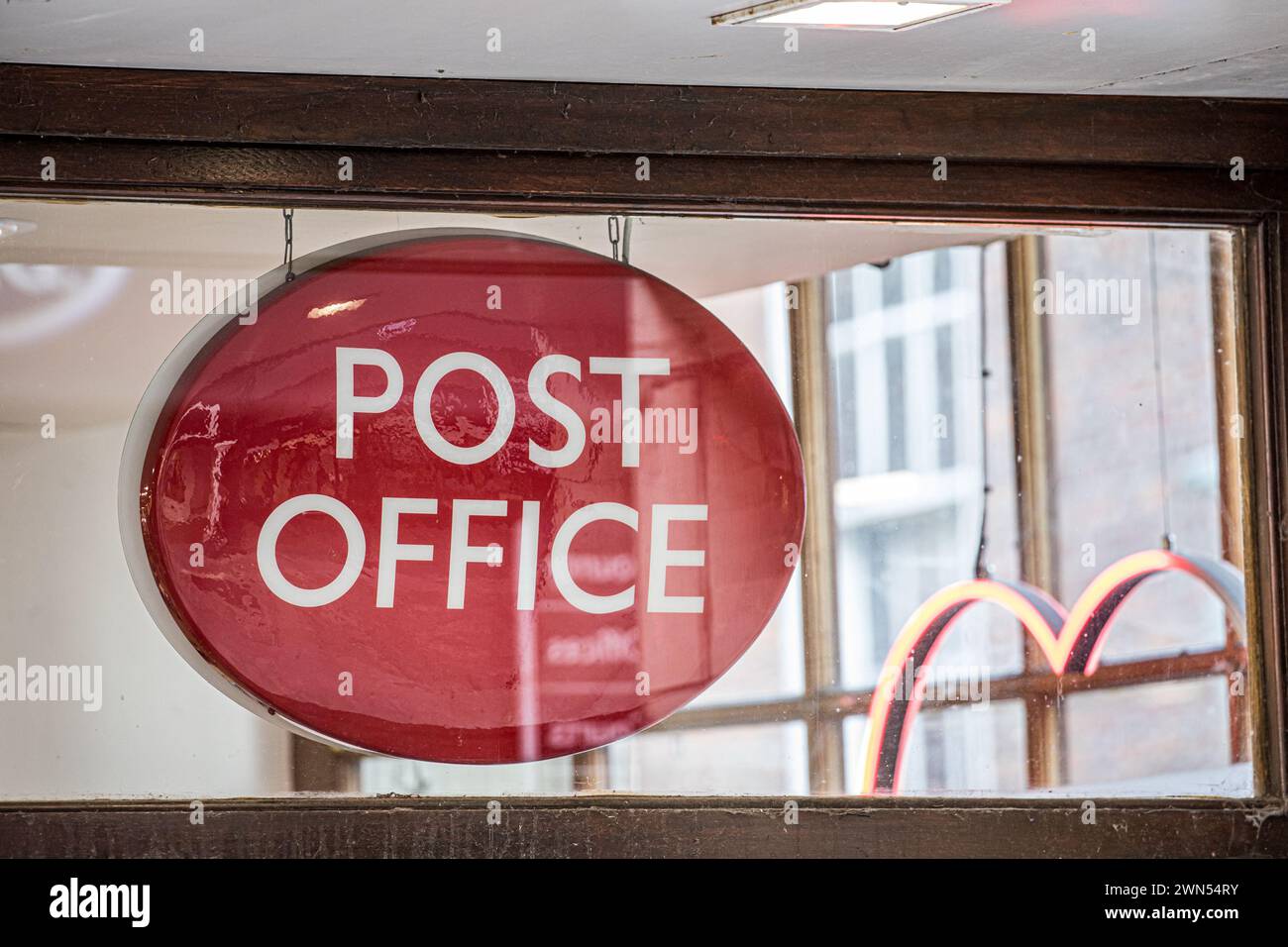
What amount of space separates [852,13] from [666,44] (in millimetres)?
308

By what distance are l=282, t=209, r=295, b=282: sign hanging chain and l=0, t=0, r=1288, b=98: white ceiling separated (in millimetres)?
236

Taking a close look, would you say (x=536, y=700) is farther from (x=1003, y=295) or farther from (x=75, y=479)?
(x=1003, y=295)

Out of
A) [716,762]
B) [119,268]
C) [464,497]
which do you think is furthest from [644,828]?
[119,268]

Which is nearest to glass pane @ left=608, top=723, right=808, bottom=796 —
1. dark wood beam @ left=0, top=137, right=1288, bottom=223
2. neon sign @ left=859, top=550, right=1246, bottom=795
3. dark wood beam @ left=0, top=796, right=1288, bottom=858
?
dark wood beam @ left=0, top=796, right=1288, bottom=858

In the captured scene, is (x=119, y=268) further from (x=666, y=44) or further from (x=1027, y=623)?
Result: (x=1027, y=623)

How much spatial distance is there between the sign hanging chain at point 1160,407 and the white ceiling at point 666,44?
32 cm

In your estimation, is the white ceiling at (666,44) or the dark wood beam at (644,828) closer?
the white ceiling at (666,44)

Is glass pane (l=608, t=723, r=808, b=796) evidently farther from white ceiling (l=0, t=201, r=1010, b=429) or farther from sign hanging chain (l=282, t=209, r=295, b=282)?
sign hanging chain (l=282, t=209, r=295, b=282)

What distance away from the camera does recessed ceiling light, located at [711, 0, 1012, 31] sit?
2.11m

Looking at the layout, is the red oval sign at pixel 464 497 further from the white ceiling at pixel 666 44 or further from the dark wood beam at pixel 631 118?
the white ceiling at pixel 666 44

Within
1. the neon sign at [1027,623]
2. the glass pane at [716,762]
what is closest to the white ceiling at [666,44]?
the neon sign at [1027,623]

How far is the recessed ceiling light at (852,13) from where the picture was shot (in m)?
2.11

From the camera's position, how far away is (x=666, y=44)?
90.7 inches

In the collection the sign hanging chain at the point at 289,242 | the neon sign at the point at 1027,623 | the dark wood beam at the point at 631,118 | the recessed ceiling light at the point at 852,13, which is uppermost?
the recessed ceiling light at the point at 852,13
